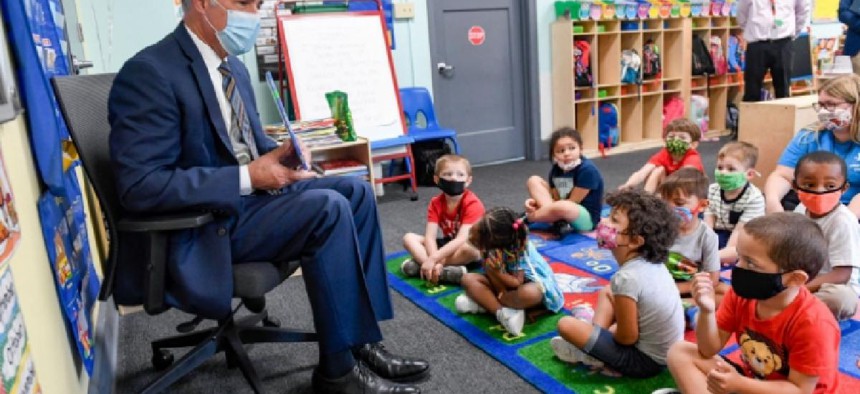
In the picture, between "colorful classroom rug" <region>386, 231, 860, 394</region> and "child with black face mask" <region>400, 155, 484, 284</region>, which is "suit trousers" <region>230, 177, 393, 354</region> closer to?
"colorful classroom rug" <region>386, 231, 860, 394</region>

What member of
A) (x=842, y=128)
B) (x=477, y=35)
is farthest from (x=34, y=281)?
(x=477, y=35)

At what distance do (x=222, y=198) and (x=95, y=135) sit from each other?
0.40 meters

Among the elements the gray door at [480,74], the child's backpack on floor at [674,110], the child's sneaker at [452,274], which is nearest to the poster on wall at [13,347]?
the child's sneaker at [452,274]

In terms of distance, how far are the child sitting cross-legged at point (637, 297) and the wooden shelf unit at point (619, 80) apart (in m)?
3.72

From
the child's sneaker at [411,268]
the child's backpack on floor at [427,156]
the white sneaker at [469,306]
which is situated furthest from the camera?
the child's backpack on floor at [427,156]

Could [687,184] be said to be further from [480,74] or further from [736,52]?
[736,52]

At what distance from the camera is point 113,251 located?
60.4 inches

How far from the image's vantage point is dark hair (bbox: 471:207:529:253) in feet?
6.48

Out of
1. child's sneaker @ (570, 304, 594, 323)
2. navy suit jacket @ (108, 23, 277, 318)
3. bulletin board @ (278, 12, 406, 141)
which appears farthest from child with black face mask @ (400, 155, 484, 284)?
bulletin board @ (278, 12, 406, 141)

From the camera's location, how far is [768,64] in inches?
202

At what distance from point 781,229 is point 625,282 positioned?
0.44 m

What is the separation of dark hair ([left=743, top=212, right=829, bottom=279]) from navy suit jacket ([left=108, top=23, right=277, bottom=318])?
1178 millimetres

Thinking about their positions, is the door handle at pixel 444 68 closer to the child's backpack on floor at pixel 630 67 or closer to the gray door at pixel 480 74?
the gray door at pixel 480 74

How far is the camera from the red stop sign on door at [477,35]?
16.7 ft
